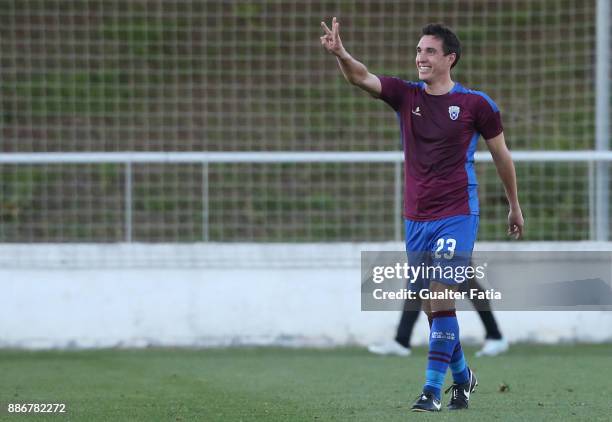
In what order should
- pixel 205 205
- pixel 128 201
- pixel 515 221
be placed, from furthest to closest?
pixel 205 205, pixel 128 201, pixel 515 221

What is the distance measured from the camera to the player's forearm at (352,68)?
6172 millimetres

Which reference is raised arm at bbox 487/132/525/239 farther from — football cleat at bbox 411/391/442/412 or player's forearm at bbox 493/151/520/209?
football cleat at bbox 411/391/442/412

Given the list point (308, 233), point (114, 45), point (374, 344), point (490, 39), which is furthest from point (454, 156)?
point (114, 45)

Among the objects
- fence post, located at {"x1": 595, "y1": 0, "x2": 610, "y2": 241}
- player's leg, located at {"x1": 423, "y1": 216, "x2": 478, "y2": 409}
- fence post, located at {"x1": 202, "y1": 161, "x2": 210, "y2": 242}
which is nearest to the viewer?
player's leg, located at {"x1": 423, "y1": 216, "x2": 478, "y2": 409}

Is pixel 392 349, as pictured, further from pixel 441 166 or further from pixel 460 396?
pixel 441 166

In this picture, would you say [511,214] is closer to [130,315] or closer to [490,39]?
[130,315]

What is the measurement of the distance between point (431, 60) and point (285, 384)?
2618 millimetres

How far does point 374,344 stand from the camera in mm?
10742

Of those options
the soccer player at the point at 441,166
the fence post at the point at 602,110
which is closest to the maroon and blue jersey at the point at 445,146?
the soccer player at the point at 441,166

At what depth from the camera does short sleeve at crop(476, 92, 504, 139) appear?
6.30 meters

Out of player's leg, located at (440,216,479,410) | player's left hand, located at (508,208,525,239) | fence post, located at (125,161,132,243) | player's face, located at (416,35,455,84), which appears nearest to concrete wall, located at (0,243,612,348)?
fence post, located at (125,161,132,243)

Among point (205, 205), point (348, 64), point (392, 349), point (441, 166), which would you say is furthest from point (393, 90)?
point (205, 205)

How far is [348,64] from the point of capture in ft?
20.3

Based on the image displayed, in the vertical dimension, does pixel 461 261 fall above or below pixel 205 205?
above
